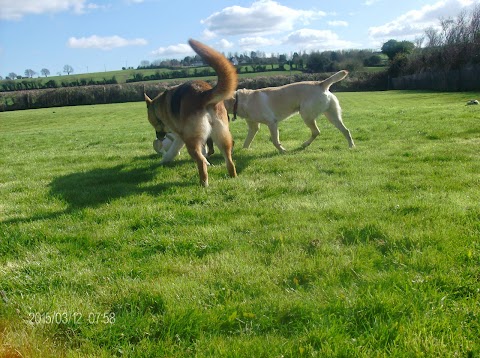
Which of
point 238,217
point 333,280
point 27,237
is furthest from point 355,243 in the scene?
point 27,237

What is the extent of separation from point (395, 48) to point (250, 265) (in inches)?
3032

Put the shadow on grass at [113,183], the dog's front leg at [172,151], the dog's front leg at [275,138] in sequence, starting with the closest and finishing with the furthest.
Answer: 1. the shadow on grass at [113,183]
2. the dog's front leg at [172,151]
3. the dog's front leg at [275,138]

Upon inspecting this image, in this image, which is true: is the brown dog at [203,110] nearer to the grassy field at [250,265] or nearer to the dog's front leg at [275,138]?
the grassy field at [250,265]

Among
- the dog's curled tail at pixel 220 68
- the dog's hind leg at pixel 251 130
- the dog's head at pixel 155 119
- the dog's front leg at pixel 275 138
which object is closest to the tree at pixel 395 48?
the dog's hind leg at pixel 251 130

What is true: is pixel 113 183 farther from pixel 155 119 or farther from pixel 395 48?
pixel 395 48

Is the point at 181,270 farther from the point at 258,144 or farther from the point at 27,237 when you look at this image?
the point at 258,144

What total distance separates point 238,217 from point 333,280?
190 centimetres

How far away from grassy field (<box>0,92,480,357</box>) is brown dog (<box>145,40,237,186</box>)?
61 centimetres

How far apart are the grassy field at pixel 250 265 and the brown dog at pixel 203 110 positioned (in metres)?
0.61

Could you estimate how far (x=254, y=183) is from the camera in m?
6.49

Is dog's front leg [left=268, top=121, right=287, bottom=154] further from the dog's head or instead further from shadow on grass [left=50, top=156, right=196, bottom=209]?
the dog's head

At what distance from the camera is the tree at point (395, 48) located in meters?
67.8

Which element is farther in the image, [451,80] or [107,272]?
[451,80]

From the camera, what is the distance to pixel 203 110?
6.72m
